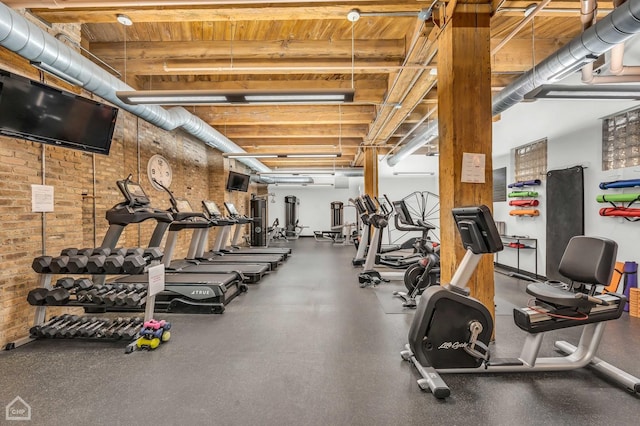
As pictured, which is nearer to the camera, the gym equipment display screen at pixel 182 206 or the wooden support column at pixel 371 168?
the gym equipment display screen at pixel 182 206

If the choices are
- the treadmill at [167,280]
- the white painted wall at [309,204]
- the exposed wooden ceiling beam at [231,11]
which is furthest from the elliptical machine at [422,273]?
the white painted wall at [309,204]

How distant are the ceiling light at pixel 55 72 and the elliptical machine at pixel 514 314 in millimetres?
4232

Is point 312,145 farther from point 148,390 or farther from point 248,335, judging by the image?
point 148,390

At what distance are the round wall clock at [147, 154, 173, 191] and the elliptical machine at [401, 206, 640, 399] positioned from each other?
593 centimetres

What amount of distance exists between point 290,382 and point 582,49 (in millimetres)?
4059

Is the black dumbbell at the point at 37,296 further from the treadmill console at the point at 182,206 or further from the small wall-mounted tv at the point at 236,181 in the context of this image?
the small wall-mounted tv at the point at 236,181

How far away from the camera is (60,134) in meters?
3.42

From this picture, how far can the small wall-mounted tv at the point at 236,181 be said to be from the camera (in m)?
10.0

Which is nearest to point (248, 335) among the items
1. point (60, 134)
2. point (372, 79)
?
point (60, 134)

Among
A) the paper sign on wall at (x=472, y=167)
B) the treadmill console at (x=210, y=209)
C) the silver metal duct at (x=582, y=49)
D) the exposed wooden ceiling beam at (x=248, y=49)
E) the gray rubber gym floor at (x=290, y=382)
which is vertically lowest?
the gray rubber gym floor at (x=290, y=382)

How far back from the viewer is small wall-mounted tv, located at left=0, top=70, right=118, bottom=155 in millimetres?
2900

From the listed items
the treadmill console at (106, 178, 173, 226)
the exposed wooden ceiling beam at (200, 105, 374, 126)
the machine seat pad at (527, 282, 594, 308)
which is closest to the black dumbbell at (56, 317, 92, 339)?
the treadmill console at (106, 178, 173, 226)

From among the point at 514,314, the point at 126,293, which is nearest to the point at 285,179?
the point at 126,293

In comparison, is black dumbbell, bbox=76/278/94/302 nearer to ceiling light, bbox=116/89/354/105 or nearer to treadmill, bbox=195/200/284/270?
ceiling light, bbox=116/89/354/105
